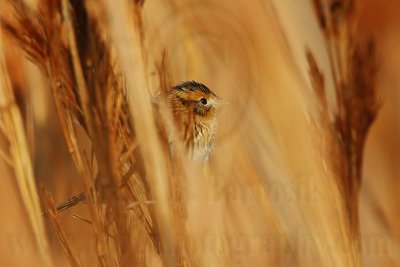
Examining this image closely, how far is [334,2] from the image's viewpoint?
1.26m

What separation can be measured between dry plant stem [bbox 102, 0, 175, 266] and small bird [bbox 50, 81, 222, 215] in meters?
0.06

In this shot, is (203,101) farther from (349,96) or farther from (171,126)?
(349,96)

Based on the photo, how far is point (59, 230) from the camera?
1560mm

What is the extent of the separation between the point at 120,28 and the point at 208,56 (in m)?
0.24

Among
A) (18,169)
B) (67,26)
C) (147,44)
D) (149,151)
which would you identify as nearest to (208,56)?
(147,44)

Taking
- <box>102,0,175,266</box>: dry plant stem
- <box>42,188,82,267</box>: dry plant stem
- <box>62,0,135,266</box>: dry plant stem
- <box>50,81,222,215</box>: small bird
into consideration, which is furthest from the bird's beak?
<box>42,188,82,267</box>: dry plant stem

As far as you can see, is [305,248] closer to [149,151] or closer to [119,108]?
[149,151]

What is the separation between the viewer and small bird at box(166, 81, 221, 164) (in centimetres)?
140

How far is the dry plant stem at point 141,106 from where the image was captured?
1438mm

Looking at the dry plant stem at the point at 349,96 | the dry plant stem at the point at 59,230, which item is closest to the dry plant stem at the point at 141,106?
the dry plant stem at the point at 59,230

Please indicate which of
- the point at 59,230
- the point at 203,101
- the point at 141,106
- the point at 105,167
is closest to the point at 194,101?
the point at 203,101

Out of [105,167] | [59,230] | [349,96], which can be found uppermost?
[349,96]

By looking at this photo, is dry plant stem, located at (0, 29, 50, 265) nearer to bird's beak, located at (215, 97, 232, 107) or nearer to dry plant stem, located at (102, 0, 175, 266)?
dry plant stem, located at (102, 0, 175, 266)

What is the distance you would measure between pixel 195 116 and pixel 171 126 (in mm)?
64
